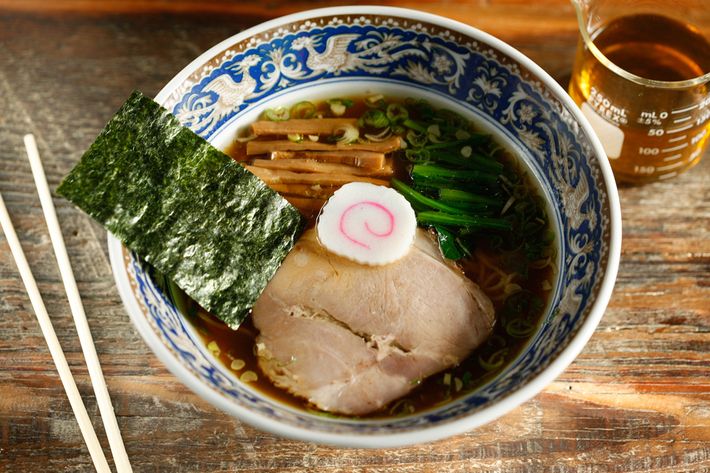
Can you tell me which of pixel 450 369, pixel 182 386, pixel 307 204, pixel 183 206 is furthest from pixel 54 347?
pixel 450 369

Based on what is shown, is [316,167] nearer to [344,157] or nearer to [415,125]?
[344,157]

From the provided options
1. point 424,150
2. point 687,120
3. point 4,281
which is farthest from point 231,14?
point 687,120

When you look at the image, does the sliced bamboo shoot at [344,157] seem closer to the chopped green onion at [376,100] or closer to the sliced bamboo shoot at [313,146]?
the sliced bamboo shoot at [313,146]

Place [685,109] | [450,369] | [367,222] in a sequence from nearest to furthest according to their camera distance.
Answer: [450,369] < [367,222] < [685,109]

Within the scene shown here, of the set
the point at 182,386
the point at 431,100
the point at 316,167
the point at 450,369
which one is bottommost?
the point at 182,386

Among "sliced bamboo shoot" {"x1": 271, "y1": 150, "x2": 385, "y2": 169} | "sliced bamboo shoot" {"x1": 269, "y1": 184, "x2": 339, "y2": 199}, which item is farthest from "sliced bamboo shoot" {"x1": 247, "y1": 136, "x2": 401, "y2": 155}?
"sliced bamboo shoot" {"x1": 269, "y1": 184, "x2": 339, "y2": 199}

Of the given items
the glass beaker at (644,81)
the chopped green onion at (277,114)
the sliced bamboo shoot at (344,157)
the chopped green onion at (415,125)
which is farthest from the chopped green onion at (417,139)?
the glass beaker at (644,81)
